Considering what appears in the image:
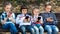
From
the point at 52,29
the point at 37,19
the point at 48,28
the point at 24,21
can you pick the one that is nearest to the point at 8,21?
the point at 24,21

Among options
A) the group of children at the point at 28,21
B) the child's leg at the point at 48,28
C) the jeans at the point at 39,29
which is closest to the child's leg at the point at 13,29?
the group of children at the point at 28,21

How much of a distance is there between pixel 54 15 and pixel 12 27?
1.24 m

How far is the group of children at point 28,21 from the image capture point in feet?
25.9

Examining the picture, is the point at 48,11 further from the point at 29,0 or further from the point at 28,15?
the point at 29,0

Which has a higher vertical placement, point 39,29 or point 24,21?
point 24,21

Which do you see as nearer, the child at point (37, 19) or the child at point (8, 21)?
the child at point (8, 21)

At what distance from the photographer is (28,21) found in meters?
8.03

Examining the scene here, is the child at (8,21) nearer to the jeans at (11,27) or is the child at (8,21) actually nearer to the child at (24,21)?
the jeans at (11,27)

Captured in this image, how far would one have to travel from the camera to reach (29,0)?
A: 10.4m

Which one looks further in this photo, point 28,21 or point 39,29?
point 28,21

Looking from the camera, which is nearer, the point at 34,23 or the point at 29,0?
the point at 34,23

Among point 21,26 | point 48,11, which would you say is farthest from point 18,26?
point 48,11

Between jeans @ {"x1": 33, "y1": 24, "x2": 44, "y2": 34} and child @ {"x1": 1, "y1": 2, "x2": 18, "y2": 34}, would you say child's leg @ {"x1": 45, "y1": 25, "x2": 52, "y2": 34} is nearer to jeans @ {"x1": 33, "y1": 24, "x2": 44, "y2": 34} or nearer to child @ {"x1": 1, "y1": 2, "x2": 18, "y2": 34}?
jeans @ {"x1": 33, "y1": 24, "x2": 44, "y2": 34}

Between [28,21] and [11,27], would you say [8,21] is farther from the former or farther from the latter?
[28,21]
